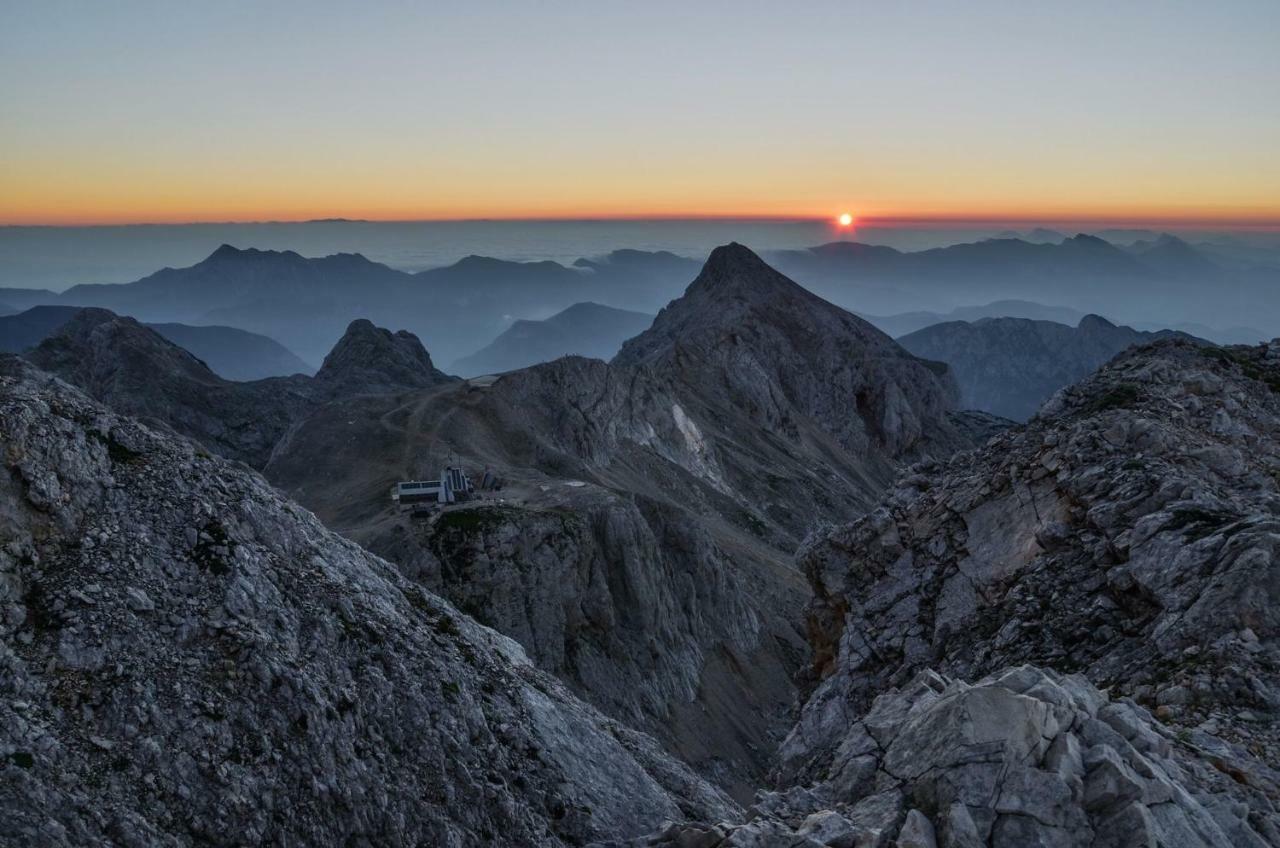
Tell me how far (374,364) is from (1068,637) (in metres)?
152

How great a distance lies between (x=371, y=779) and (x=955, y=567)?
24336 mm

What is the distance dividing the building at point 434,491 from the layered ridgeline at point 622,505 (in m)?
1.70

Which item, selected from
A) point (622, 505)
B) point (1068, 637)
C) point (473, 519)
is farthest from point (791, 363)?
point (1068, 637)

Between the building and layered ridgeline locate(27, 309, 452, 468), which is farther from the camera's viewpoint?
layered ridgeline locate(27, 309, 452, 468)

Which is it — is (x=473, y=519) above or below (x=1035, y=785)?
below

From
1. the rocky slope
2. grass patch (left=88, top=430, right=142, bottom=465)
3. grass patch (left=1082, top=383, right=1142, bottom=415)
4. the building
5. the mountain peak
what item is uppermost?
the mountain peak

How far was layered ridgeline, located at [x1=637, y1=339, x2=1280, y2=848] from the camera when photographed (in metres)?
17.5

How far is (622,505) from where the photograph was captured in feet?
230

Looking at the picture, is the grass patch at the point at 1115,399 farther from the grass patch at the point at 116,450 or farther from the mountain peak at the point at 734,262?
the mountain peak at the point at 734,262

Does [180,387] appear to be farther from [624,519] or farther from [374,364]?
[624,519]

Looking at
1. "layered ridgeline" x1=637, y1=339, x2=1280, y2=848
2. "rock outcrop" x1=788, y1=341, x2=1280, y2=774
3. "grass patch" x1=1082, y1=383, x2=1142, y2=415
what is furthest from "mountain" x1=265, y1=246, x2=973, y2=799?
"grass patch" x1=1082, y1=383, x2=1142, y2=415

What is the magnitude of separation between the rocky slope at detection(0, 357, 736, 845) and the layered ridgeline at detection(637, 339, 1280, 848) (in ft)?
27.6

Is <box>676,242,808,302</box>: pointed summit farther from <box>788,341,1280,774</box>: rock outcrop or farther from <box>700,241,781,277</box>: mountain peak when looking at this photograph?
<box>788,341,1280,774</box>: rock outcrop

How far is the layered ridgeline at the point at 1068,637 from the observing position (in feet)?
57.6
